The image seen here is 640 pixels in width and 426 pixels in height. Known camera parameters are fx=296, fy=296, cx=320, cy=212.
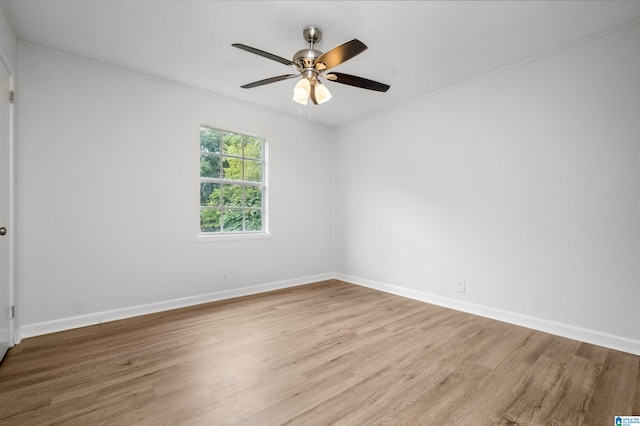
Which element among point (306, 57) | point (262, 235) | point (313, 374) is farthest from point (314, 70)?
point (262, 235)

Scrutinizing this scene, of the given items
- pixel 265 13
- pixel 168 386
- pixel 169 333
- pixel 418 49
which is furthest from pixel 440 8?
pixel 169 333

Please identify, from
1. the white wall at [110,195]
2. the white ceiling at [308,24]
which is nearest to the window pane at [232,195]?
the white wall at [110,195]

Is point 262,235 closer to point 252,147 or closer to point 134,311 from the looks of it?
point 252,147

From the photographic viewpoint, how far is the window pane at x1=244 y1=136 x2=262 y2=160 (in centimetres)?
432

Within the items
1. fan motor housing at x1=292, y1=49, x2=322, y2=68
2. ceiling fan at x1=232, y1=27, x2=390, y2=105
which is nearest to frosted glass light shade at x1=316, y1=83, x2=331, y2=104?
ceiling fan at x1=232, y1=27, x2=390, y2=105

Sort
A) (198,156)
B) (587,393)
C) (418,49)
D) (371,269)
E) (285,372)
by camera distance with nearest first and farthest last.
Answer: (587,393) < (285,372) < (418,49) < (198,156) < (371,269)

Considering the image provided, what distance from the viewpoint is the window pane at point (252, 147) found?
4324mm

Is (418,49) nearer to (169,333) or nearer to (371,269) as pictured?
(371,269)

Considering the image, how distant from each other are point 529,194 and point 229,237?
11.6ft

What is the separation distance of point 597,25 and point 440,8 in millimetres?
1403

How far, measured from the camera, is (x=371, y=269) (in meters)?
4.63

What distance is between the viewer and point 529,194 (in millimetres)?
3000

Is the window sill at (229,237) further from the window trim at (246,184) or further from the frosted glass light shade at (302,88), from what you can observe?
the frosted glass light shade at (302,88)

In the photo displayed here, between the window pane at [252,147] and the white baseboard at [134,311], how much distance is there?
191cm
